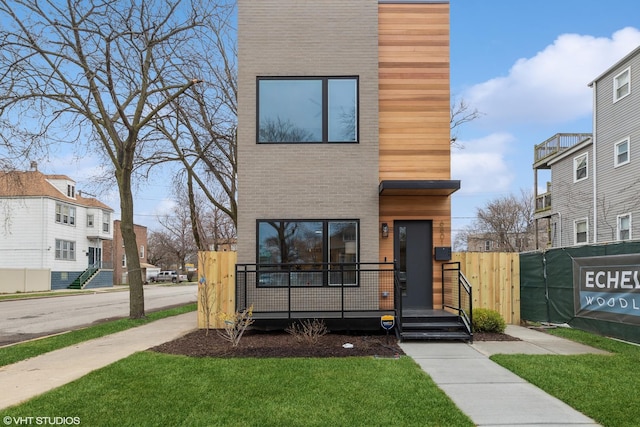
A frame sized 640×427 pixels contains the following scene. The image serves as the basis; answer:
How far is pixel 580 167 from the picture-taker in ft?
74.0

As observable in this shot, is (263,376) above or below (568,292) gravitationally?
below

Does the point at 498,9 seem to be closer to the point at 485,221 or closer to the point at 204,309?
the point at 204,309

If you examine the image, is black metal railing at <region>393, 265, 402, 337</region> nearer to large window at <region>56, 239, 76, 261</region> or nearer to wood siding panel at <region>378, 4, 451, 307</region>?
wood siding panel at <region>378, 4, 451, 307</region>

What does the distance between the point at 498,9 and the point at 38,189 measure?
118ft

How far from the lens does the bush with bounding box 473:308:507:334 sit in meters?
10.3

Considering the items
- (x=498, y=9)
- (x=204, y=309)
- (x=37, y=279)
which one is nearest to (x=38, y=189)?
(x=37, y=279)

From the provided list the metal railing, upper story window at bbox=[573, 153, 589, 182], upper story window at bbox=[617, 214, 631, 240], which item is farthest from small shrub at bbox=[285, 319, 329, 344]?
the metal railing

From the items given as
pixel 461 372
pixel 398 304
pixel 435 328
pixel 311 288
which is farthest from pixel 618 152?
pixel 461 372

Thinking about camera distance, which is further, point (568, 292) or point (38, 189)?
point (38, 189)

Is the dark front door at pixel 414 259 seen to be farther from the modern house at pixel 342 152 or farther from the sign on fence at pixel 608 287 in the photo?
the sign on fence at pixel 608 287

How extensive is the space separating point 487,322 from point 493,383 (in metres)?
4.14

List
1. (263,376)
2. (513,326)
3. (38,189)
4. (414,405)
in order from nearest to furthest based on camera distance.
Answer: (414,405) → (263,376) → (513,326) → (38,189)

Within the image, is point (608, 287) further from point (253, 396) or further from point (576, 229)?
point (576, 229)

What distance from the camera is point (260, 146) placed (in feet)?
36.2
